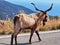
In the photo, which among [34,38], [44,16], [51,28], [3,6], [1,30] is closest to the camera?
[44,16]

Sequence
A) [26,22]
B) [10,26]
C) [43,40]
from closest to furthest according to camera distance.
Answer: [26,22] < [43,40] < [10,26]

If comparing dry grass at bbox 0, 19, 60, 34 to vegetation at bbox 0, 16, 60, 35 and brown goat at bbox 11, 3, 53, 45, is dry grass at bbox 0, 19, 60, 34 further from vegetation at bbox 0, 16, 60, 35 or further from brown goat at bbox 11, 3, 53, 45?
brown goat at bbox 11, 3, 53, 45

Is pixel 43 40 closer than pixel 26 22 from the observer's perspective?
No

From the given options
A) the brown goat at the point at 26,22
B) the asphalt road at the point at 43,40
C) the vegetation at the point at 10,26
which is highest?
the brown goat at the point at 26,22

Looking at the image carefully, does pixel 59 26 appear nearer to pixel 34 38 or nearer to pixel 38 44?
pixel 34 38

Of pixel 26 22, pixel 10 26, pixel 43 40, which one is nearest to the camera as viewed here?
pixel 26 22

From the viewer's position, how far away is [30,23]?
18.0 metres

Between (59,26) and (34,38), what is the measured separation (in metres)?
6.14

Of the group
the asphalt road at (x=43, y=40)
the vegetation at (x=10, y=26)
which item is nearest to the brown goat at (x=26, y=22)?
the asphalt road at (x=43, y=40)

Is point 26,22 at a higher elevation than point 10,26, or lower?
higher

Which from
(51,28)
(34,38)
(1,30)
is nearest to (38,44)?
(34,38)

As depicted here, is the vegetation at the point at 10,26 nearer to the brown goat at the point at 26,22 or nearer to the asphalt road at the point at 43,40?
the asphalt road at the point at 43,40

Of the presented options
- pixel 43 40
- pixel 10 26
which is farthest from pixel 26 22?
pixel 10 26

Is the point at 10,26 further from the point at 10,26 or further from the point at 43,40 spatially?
the point at 43,40
